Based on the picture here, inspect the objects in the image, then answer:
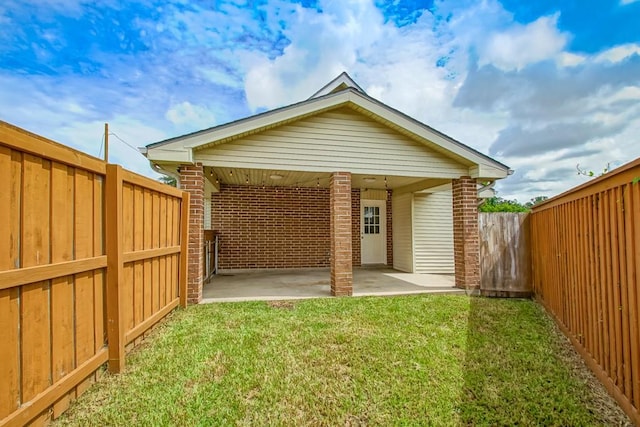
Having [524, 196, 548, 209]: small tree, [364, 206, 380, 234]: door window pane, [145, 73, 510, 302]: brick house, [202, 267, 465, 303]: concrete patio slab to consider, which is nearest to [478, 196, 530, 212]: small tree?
[524, 196, 548, 209]: small tree

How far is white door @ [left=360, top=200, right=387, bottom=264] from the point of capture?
11250mm

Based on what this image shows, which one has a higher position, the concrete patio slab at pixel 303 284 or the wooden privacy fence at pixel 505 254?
the wooden privacy fence at pixel 505 254

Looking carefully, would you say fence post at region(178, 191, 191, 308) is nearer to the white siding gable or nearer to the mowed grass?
the mowed grass

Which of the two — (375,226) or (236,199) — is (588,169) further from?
(236,199)

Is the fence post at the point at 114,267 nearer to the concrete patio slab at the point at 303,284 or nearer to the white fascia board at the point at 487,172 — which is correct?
the concrete patio slab at the point at 303,284

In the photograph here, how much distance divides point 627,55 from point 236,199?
35.3 feet

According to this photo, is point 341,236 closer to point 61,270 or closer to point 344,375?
point 344,375

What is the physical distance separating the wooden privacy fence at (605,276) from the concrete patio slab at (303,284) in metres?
3.10

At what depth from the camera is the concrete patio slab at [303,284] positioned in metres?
6.67

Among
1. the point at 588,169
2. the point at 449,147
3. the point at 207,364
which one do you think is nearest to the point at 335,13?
the point at 449,147

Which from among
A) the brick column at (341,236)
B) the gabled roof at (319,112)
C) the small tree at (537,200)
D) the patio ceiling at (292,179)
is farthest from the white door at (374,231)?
the brick column at (341,236)

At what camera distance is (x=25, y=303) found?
2070 millimetres

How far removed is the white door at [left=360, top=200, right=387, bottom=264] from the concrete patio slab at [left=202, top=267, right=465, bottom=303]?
1033 millimetres

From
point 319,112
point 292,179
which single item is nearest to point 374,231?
point 292,179
